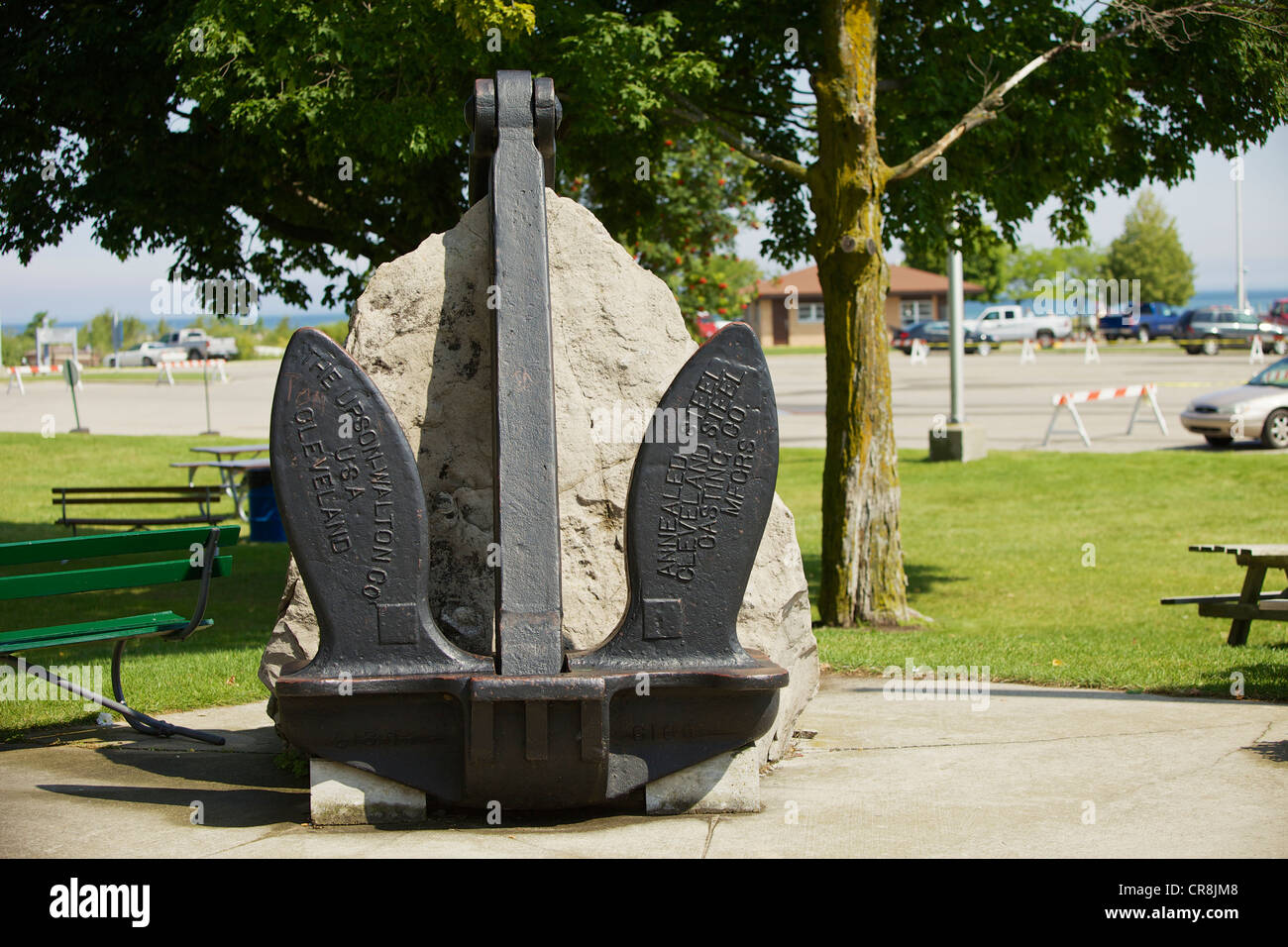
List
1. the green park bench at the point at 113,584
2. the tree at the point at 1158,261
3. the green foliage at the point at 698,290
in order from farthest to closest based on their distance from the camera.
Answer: the tree at the point at 1158,261, the green foliage at the point at 698,290, the green park bench at the point at 113,584

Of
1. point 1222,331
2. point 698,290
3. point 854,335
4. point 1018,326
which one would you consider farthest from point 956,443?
point 1018,326

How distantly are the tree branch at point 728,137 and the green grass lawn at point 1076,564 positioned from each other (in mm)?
3097

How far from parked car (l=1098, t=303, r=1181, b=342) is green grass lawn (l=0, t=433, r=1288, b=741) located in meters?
36.5

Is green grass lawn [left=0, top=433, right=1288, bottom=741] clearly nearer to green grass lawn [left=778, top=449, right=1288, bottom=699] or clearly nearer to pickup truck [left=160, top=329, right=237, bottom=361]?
green grass lawn [left=778, top=449, right=1288, bottom=699]

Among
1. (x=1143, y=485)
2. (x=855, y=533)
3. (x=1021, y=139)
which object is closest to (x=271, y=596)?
(x=855, y=533)

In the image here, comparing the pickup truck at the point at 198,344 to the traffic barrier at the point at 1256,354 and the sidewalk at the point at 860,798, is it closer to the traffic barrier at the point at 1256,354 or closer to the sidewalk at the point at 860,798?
Result: the traffic barrier at the point at 1256,354

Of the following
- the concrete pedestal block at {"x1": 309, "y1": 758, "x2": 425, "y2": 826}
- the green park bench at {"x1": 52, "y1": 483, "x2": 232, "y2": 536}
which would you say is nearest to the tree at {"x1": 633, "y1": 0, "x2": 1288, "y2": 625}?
the concrete pedestal block at {"x1": 309, "y1": 758, "x2": 425, "y2": 826}

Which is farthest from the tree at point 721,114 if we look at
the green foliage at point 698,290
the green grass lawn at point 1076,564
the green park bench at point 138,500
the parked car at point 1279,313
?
the parked car at point 1279,313

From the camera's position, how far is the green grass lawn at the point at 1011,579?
7.05m

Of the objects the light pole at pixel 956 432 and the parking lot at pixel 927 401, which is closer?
the light pole at pixel 956 432

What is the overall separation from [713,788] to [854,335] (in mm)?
4802

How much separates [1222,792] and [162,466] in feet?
60.8

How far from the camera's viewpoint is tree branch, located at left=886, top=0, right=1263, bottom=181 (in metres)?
8.38

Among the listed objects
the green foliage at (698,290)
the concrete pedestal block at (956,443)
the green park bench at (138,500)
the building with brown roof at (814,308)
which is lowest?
the green park bench at (138,500)
